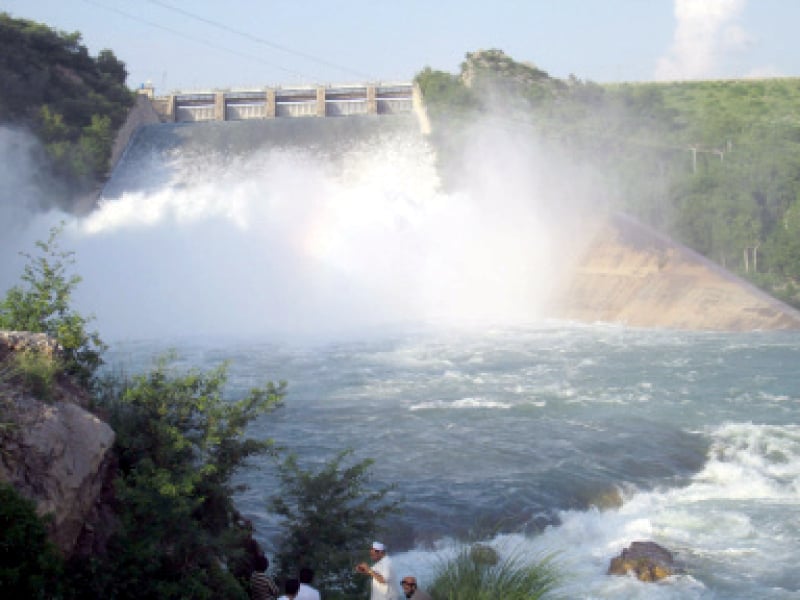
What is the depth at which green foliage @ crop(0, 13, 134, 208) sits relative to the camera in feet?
156

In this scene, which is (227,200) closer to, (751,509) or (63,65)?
(63,65)

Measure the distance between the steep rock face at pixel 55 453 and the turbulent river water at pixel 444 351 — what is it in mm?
5864

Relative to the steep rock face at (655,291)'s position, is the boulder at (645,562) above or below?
below

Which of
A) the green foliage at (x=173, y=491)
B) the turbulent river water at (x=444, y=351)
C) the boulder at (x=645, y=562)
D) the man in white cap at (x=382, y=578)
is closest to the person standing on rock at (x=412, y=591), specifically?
the man in white cap at (x=382, y=578)

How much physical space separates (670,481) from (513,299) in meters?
21.7

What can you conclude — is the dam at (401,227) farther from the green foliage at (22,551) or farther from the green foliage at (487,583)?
the green foliage at (22,551)

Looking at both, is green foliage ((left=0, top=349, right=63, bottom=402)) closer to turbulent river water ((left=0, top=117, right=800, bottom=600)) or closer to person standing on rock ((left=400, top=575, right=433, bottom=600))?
person standing on rock ((left=400, top=575, right=433, bottom=600))

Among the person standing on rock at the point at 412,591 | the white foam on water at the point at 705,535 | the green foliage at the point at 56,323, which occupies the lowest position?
the white foam on water at the point at 705,535

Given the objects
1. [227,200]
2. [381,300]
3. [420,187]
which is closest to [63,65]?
[227,200]

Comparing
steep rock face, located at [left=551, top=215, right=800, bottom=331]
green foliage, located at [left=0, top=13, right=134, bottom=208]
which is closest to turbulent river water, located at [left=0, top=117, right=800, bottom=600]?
steep rock face, located at [left=551, top=215, right=800, bottom=331]

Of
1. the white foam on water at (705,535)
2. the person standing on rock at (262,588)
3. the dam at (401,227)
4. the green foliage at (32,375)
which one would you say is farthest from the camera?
the dam at (401,227)

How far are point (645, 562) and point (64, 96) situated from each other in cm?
4990

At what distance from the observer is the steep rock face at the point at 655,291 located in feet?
103

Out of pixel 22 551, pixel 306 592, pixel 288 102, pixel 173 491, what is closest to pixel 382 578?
pixel 306 592
